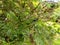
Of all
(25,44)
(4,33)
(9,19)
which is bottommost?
(25,44)

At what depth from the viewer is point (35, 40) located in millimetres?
1687

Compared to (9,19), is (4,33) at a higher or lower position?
lower

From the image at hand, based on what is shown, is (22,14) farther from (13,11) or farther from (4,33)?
(4,33)

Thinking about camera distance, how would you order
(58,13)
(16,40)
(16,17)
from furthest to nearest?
(58,13), (16,40), (16,17)

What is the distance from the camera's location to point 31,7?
166 centimetres

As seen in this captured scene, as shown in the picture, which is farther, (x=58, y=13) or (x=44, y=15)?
(x=58, y=13)

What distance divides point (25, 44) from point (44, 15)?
37 cm

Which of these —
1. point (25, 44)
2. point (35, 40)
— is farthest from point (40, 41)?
point (25, 44)

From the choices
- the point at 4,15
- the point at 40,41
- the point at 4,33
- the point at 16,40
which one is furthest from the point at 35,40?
the point at 4,15

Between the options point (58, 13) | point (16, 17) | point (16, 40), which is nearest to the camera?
point (16, 17)

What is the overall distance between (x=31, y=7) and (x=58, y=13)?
14.8 inches

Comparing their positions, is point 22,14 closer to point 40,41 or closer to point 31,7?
point 31,7

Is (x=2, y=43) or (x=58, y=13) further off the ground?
(x=58, y=13)

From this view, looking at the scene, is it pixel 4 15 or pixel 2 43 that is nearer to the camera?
pixel 2 43
